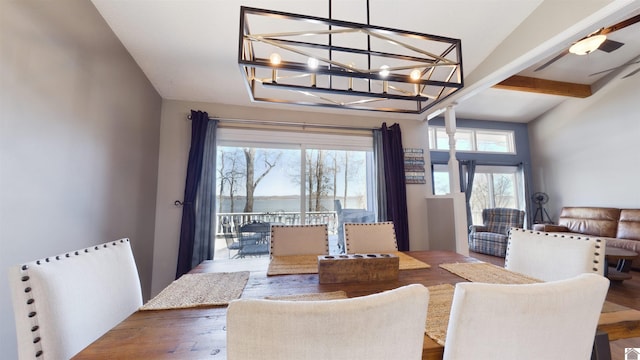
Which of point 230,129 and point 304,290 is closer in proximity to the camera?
point 304,290

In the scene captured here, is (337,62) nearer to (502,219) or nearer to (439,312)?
(439,312)

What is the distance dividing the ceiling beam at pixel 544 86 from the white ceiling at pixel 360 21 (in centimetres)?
204

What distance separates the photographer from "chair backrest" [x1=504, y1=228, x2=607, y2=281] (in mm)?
1175

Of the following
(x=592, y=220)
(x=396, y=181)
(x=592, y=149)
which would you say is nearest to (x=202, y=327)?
(x=396, y=181)

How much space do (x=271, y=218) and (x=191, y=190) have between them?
3.50 ft

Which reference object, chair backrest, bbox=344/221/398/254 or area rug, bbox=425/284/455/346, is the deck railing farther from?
area rug, bbox=425/284/455/346

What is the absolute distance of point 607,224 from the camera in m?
4.32

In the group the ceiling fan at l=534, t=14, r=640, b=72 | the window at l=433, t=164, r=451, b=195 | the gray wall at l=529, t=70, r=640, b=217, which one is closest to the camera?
the ceiling fan at l=534, t=14, r=640, b=72

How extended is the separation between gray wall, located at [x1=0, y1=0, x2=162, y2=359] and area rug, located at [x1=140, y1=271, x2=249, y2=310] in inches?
31.8

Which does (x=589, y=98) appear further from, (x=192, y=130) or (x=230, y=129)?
(x=192, y=130)

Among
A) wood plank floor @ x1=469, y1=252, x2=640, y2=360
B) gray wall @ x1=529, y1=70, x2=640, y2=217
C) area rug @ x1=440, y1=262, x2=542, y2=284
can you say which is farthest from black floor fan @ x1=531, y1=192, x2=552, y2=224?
area rug @ x1=440, y1=262, x2=542, y2=284

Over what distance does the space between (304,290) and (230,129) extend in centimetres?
264

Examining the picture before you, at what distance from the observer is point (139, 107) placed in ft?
8.11

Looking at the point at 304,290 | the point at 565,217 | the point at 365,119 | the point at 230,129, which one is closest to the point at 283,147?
the point at 230,129
